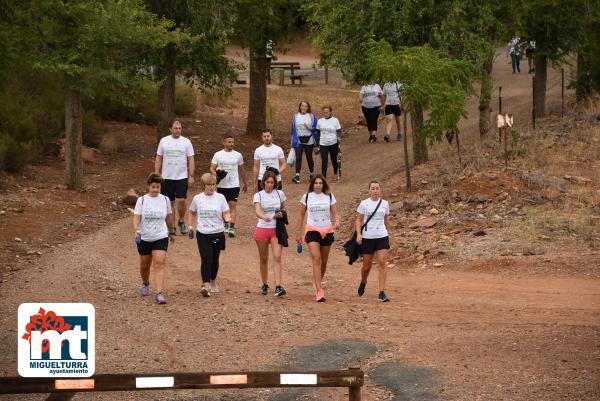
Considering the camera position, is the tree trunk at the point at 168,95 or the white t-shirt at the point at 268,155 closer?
the white t-shirt at the point at 268,155

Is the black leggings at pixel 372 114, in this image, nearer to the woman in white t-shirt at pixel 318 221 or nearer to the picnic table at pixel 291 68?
the woman in white t-shirt at pixel 318 221

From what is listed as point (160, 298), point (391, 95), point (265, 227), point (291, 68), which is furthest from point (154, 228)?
point (291, 68)

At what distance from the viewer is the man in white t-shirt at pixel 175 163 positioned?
62.2 feet

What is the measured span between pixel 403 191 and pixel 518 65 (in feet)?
78.2

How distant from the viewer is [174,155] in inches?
748

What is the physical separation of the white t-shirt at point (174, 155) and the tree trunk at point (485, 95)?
9.64 m

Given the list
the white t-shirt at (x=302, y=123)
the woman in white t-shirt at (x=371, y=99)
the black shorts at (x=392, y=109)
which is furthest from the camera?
the black shorts at (x=392, y=109)

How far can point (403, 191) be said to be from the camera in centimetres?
2384

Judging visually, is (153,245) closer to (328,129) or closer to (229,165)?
(229,165)

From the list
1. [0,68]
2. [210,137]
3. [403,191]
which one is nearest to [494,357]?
[403,191]

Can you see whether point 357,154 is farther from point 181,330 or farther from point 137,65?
point 181,330

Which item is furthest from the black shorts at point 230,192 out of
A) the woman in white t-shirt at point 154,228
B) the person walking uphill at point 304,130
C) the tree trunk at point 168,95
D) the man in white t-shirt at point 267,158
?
the tree trunk at point 168,95

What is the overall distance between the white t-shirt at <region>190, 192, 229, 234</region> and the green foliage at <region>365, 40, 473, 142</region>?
7.51 m

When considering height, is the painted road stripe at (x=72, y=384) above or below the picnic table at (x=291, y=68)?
below
